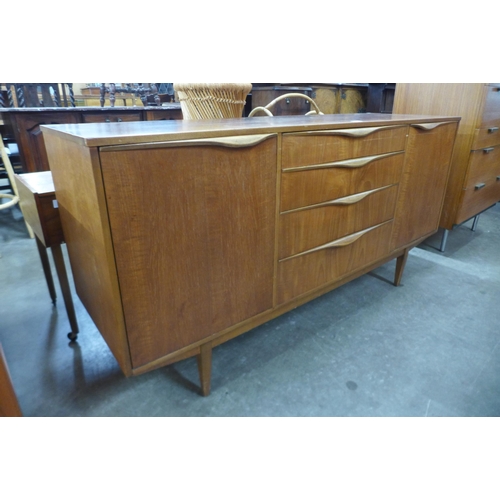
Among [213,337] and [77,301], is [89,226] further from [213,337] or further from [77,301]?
[77,301]

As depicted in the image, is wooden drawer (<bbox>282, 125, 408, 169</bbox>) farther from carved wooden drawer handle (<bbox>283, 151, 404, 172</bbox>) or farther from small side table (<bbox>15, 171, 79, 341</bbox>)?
small side table (<bbox>15, 171, 79, 341</bbox>)

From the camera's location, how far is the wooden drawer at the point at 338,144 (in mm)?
992

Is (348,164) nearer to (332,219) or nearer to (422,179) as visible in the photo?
(332,219)

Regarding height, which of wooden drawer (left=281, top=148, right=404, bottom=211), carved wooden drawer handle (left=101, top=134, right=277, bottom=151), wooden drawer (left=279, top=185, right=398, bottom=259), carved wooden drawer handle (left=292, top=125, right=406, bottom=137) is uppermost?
carved wooden drawer handle (left=101, top=134, right=277, bottom=151)

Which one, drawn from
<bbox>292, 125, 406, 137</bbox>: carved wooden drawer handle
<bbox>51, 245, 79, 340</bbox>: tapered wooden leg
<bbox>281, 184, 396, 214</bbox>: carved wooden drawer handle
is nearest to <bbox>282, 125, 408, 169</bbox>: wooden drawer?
<bbox>292, 125, 406, 137</bbox>: carved wooden drawer handle

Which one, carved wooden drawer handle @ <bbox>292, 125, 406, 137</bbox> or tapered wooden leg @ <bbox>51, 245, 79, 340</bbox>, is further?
tapered wooden leg @ <bbox>51, 245, 79, 340</bbox>

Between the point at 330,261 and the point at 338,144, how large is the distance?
1.30 ft


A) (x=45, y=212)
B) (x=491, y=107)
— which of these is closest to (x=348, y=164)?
(x=45, y=212)

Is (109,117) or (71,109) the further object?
(109,117)

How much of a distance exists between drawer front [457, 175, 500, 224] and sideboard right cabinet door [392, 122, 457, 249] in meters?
0.37

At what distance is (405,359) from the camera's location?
130 centimetres

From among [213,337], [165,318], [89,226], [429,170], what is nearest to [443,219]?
[429,170]

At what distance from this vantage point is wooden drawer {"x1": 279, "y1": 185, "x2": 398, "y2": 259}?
1.09 metres

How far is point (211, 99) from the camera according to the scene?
135 cm
